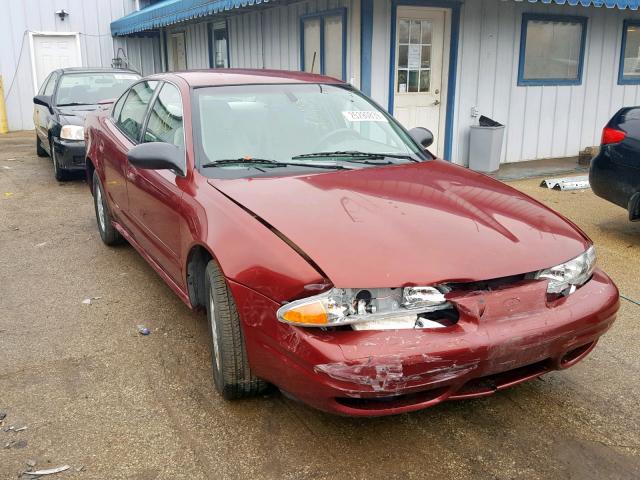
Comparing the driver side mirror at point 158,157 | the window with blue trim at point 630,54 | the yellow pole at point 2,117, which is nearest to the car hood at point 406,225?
the driver side mirror at point 158,157

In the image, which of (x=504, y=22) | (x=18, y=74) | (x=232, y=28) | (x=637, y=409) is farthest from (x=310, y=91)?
(x=18, y=74)

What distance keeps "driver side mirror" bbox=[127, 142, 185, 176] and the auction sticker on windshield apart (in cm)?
113

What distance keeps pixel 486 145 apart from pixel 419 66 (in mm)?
1532

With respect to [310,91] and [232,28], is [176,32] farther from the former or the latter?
[310,91]

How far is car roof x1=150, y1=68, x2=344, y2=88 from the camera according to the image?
3936 millimetres

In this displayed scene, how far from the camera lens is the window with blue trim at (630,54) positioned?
10.8 meters

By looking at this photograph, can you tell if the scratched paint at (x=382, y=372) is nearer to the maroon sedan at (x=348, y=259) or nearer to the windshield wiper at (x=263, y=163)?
the maroon sedan at (x=348, y=259)

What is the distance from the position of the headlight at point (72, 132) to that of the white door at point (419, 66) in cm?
434

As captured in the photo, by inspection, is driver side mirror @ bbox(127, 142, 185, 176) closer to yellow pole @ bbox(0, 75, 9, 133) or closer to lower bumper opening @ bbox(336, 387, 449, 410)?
lower bumper opening @ bbox(336, 387, 449, 410)

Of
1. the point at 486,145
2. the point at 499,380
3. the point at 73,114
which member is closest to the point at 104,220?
the point at 73,114

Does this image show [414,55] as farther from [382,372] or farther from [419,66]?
[382,372]

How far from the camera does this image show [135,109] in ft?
15.8

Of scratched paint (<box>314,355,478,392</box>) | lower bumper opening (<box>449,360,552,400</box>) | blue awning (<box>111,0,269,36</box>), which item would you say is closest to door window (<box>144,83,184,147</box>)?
scratched paint (<box>314,355,478,392</box>)

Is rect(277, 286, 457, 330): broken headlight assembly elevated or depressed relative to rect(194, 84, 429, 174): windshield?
depressed
